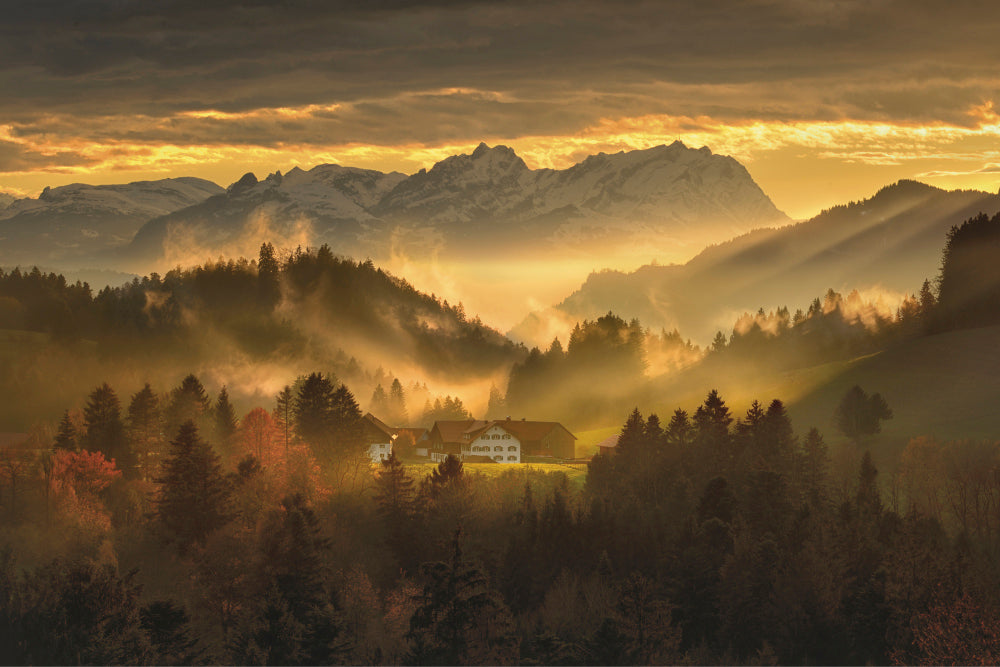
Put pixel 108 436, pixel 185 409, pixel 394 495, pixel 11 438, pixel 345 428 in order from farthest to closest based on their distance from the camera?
pixel 11 438 → pixel 185 409 → pixel 345 428 → pixel 108 436 → pixel 394 495

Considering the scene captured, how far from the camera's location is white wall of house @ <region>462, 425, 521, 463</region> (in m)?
193

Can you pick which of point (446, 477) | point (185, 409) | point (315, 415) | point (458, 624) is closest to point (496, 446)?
point (315, 415)

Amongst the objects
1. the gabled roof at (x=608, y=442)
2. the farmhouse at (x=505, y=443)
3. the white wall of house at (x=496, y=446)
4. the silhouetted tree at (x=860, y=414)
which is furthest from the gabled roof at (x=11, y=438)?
the silhouetted tree at (x=860, y=414)

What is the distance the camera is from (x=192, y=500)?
122 m

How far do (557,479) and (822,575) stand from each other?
50.3 metres

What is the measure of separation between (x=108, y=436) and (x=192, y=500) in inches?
1256

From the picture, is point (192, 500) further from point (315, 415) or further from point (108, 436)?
point (315, 415)

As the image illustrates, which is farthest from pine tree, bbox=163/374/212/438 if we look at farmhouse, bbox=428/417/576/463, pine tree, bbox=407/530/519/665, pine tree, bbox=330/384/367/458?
pine tree, bbox=407/530/519/665

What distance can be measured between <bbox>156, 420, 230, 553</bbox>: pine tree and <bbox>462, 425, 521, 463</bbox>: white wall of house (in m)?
72.7

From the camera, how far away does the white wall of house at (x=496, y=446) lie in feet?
633

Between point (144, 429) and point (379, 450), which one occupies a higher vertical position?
point (144, 429)

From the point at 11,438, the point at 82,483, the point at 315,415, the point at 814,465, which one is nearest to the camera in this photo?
the point at 814,465

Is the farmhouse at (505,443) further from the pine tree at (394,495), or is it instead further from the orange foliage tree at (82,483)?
the orange foliage tree at (82,483)

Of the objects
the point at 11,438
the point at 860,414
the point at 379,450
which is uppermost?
the point at 860,414
